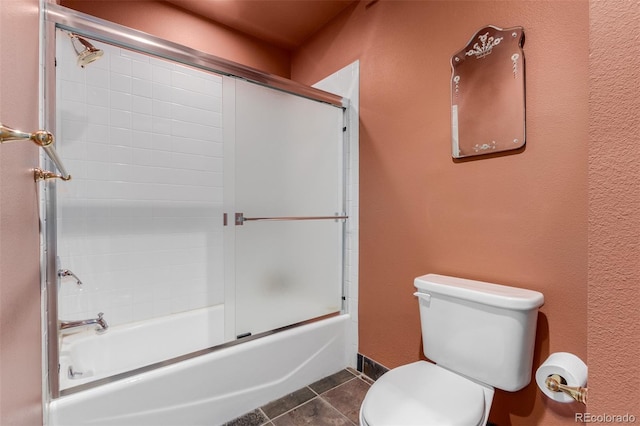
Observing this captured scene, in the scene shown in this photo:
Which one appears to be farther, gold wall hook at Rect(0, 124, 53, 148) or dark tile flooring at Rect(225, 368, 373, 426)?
dark tile flooring at Rect(225, 368, 373, 426)

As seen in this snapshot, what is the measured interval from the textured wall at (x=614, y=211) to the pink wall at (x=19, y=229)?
4.08ft

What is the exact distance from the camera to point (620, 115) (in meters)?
0.55

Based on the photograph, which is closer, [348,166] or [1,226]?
[1,226]

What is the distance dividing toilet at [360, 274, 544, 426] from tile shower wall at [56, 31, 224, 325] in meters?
1.57

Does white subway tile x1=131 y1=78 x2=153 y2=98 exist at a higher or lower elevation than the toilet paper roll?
higher

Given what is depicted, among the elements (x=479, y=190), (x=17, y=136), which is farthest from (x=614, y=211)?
(x=17, y=136)

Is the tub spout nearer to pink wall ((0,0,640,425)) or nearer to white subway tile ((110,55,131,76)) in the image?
pink wall ((0,0,640,425))

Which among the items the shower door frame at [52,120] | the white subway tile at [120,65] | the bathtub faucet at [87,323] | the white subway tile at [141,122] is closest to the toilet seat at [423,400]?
the shower door frame at [52,120]

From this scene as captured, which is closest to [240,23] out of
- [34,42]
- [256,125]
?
[256,125]

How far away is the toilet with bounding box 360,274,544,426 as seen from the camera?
1.01 m

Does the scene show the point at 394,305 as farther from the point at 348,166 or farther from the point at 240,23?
the point at 240,23

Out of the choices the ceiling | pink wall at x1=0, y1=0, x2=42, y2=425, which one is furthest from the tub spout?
the ceiling

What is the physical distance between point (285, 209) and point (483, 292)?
110 cm

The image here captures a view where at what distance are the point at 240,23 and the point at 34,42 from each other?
4.92 feet
